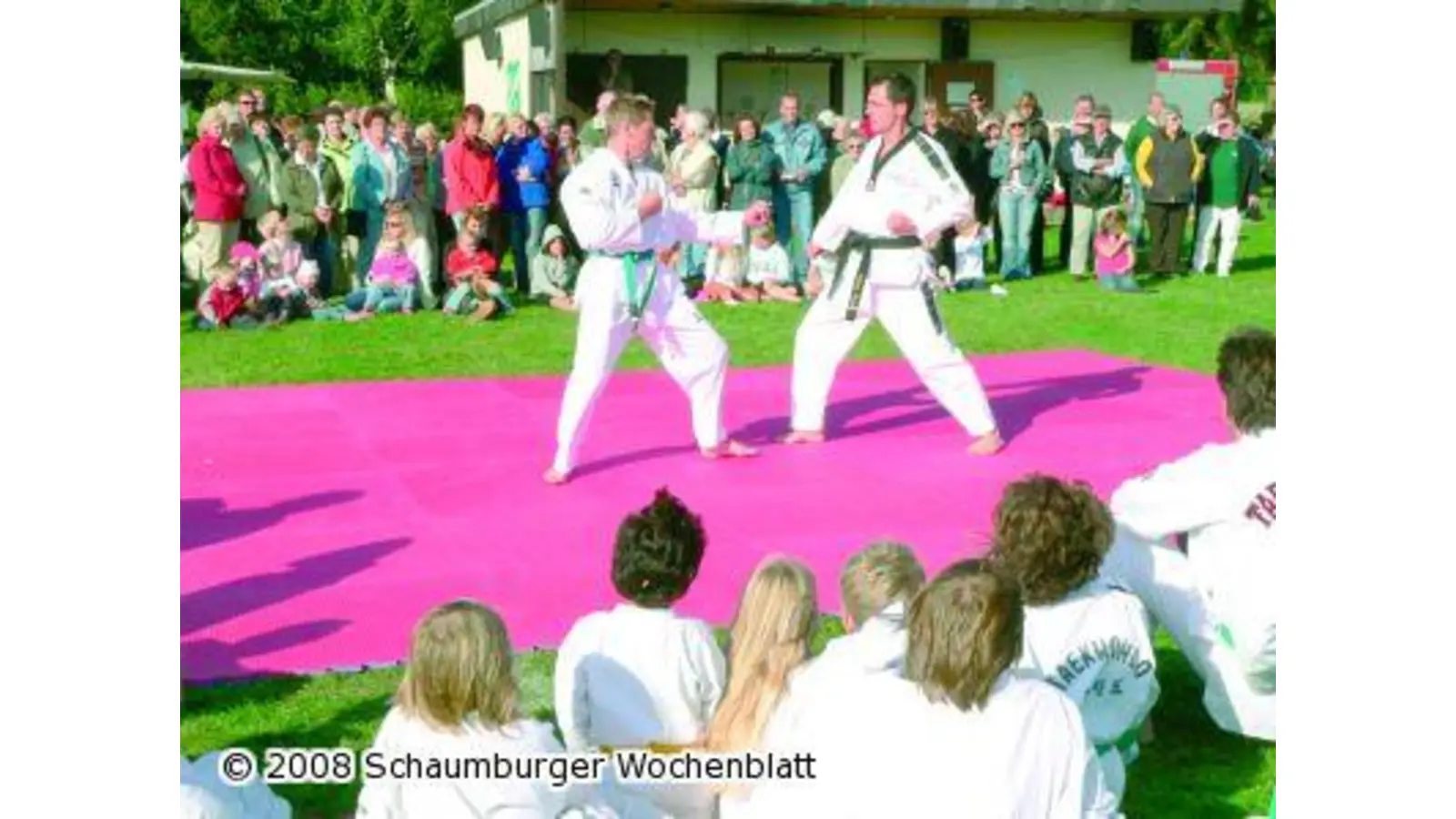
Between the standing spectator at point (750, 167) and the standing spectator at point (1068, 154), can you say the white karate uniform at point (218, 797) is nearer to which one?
the standing spectator at point (750, 167)

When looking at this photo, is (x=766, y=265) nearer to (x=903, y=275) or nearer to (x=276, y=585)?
(x=903, y=275)

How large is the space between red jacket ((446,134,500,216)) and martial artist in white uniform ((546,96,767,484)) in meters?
6.80

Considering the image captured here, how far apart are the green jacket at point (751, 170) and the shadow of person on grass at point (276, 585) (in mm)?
9282

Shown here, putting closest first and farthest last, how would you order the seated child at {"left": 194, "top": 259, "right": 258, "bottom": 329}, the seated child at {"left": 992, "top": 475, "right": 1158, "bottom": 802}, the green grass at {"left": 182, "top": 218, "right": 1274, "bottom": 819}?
the seated child at {"left": 992, "top": 475, "right": 1158, "bottom": 802} < the green grass at {"left": 182, "top": 218, "right": 1274, "bottom": 819} < the seated child at {"left": 194, "top": 259, "right": 258, "bottom": 329}

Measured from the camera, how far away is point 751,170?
614 inches

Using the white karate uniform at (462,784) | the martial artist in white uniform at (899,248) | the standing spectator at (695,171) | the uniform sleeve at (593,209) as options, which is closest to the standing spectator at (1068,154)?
the standing spectator at (695,171)

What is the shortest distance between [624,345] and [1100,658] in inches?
163

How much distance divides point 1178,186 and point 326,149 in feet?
27.3

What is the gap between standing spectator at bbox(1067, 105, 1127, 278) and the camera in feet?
53.8

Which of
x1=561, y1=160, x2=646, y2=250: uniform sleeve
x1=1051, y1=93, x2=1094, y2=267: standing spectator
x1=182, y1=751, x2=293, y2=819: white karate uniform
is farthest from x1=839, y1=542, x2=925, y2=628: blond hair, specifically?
x1=1051, y1=93, x2=1094, y2=267: standing spectator

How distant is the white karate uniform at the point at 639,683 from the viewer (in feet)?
13.1

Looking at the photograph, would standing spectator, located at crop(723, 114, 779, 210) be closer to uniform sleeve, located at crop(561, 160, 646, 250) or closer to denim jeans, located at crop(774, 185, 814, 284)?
denim jeans, located at crop(774, 185, 814, 284)

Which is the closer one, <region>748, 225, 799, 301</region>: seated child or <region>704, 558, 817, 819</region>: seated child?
<region>704, 558, 817, 819</region>: seated child

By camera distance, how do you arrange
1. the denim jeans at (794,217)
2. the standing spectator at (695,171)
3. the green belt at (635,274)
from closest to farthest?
the green belt at (635,274)
the standing spectator at (695,171)
the denim jeans at (794,217)
